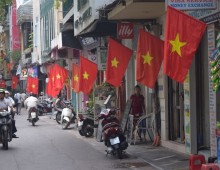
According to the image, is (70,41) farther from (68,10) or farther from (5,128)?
(5,128)

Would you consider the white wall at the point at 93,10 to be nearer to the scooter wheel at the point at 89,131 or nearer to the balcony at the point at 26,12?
the scooter wheel at the point at 89,131

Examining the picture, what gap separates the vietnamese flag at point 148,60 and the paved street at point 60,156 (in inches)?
79.8

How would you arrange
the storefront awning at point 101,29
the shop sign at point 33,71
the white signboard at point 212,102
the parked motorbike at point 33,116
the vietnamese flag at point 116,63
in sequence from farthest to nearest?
the shop sign at point 33,71 < the parked motorbike at point 33,116 < the storefront awning at point 101,29 < the vietnamese flag at point 116,63 < the white signboard at point 212,102

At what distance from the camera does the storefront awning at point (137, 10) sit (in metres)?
13.7

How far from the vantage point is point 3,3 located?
20.6 metres

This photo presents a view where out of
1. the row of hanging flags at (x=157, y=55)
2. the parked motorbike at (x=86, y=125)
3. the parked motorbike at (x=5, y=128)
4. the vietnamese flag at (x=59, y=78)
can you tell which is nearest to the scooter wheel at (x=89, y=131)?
the parked motorbike at (x=86, y=125)

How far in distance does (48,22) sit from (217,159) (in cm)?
3194

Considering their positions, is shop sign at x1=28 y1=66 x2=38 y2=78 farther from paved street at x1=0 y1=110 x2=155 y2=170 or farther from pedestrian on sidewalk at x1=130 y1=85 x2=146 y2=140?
pedestrian on sidewalk at x1=130 y1=85 x2=146 y2=140

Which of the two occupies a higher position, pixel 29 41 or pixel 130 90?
pixel 29 41

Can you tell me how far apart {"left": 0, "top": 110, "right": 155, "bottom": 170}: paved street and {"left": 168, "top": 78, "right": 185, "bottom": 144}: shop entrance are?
1.88 metres

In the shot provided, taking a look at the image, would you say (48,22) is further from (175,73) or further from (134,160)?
(175,73)

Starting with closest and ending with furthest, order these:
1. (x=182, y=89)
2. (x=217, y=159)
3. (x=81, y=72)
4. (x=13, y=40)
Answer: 1. (x=217, y=159)
2. (x=182, y=89)
3. (x=81, y=72)
4. (x=13, y=40)

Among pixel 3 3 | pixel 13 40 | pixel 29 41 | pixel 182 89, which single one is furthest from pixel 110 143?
pixel 13 40

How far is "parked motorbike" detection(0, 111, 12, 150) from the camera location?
15.7 m
